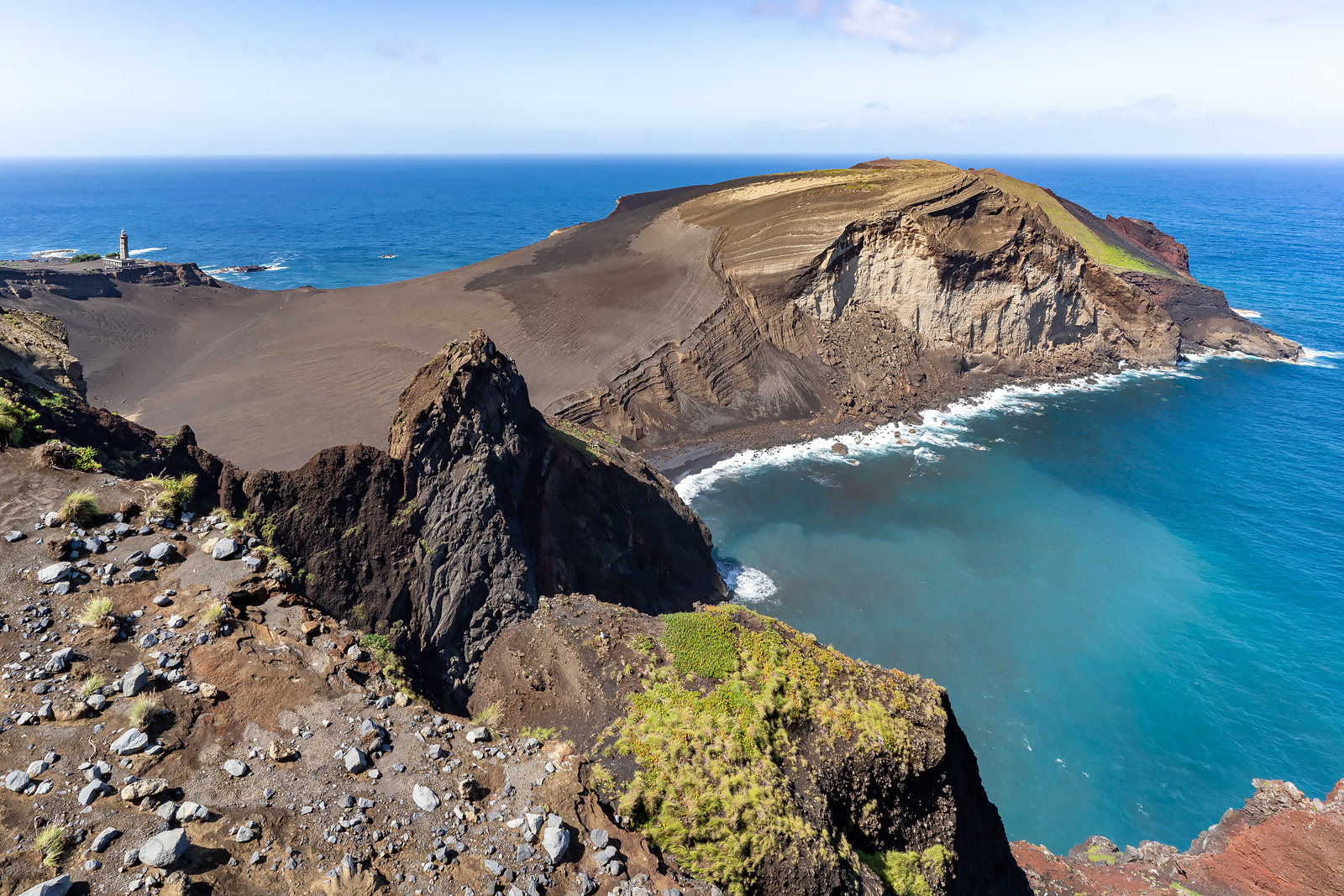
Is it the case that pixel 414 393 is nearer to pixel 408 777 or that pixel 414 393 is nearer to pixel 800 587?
pixel 408 777

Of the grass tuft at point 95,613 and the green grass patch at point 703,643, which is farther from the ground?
the grass tuft at point 95,613

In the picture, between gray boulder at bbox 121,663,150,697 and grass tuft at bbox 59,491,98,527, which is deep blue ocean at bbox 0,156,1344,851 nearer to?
gray boulder at bbox 121,663,150,697

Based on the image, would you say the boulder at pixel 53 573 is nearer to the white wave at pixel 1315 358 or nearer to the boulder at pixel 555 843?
the boulder at pixel 555 843

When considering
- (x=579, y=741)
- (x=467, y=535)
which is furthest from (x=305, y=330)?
(x=579, y=741)

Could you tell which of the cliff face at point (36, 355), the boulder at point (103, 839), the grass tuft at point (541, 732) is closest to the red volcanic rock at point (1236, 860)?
the grass tuft at point (541, 732)

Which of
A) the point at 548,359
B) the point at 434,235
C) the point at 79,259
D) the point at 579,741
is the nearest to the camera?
the point at 579,741

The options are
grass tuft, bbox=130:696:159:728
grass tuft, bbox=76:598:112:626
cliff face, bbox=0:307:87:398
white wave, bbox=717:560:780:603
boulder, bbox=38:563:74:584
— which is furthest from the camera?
white wave, bbox=717:560:780:603

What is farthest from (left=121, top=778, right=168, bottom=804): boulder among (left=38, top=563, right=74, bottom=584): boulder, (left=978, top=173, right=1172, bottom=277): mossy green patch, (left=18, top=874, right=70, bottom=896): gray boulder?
(left=978, top=173, right=1172, bottom=277): mossy green patch
